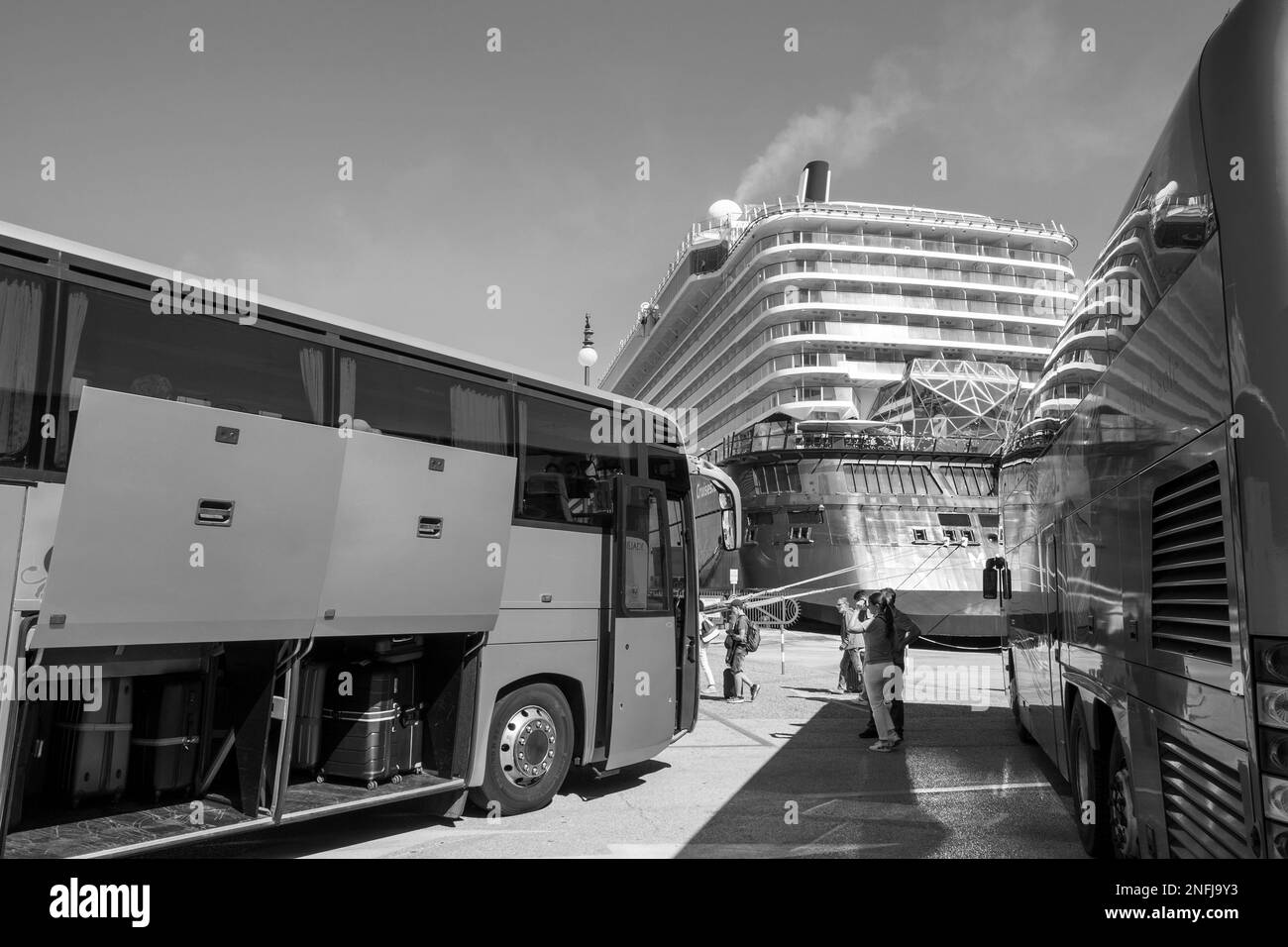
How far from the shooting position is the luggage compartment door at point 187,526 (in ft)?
12.5

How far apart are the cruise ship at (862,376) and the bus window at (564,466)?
697 inches

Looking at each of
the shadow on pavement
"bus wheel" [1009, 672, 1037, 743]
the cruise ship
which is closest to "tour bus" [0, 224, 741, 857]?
the shadow on pavement

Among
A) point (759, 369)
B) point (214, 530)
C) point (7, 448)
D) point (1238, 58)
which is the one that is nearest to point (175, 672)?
point (214, 530)

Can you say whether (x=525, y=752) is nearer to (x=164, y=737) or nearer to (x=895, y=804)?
(x=164, y=737)

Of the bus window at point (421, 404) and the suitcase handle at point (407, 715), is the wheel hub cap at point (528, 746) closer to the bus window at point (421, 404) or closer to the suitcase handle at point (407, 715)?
the suitcase handle at point (407, 715)

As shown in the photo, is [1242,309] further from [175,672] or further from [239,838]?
[239,838]

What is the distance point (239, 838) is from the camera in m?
5.78

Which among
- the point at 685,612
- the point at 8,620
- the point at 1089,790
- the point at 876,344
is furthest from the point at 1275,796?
the point at 876,344

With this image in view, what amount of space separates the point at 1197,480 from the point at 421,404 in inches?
173

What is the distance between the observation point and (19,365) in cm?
401

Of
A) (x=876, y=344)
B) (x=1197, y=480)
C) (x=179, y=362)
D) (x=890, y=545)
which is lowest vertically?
(x=1197, y=480)

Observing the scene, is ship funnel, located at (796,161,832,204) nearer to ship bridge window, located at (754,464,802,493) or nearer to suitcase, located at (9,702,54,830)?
ship bridge window, located at (754,464,802,493)

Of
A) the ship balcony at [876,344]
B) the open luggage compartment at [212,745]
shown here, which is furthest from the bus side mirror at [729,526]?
the ship balcony at [876,344]

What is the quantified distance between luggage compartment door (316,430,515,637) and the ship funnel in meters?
39.5
